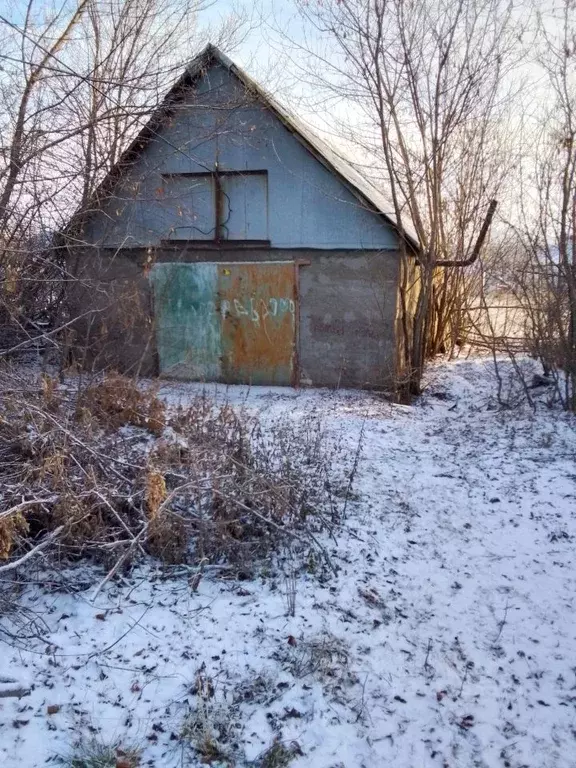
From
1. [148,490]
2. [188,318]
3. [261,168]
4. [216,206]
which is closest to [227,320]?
[188,318]

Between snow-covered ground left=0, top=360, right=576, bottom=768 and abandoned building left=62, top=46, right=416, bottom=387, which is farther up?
abandoned building left=62, top=46, right=416, bottom=387

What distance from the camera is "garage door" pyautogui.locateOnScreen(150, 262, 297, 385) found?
10.2 meters

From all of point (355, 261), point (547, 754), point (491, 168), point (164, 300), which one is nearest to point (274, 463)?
point (547, 754)

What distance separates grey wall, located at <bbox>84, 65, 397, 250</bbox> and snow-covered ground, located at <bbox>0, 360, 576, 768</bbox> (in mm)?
5493

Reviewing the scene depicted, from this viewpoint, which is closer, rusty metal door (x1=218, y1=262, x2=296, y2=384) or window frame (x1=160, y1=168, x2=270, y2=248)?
window frame (x1=160, y1=168, x2=270, y2=248)

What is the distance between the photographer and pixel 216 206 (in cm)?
1024

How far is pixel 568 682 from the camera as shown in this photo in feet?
11.3

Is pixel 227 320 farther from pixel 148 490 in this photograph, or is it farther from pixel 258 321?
pixel 148 490

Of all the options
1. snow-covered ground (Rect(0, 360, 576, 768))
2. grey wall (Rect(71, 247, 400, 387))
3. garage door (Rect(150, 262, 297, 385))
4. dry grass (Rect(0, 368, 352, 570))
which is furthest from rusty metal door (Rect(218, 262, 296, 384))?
snow-covered ground (Rect(0, 360, 576, 768))

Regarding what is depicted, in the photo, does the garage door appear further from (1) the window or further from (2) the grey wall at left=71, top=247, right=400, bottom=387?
(1) the window

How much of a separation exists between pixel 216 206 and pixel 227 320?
6.33ft

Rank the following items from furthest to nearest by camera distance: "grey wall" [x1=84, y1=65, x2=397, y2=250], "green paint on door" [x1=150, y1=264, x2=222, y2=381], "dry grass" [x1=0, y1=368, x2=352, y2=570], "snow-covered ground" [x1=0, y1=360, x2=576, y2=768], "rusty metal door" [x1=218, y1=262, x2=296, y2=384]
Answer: "green paint on door" [x1=150, y1=264, x2=222, y2=381] → "rusty metal door" [x1=218, y1=262, x2=296, y2=384] → "grey wall" [x1=84, y1=65, x2=397, y2=250] → "dry grass" [x1=0, y1=368, x2=352, y2=570] → "snow-covered ground" [x1=0, y1=360, x2=576, y2=768]

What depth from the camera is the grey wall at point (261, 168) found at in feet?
31.2

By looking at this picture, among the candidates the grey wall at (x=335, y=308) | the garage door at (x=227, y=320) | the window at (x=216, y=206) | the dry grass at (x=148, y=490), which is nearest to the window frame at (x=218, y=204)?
the window at (x=216, y=206)
